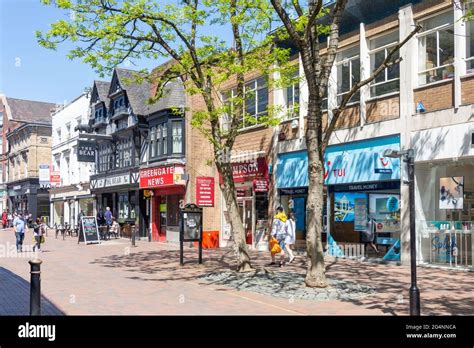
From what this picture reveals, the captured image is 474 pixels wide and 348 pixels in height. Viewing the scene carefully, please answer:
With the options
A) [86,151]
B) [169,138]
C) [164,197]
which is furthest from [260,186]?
[86,151]

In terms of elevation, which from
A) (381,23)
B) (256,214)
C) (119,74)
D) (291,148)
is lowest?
(256,214)

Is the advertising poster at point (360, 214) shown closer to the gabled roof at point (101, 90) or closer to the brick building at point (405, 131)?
the brick building at point (405, 131)

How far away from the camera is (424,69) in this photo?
1616 cm

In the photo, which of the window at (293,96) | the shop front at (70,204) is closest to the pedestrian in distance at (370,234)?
the window at (293,96)

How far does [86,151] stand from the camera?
37.8 meters

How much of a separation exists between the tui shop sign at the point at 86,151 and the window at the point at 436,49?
26667mm

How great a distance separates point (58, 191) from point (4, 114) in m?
24.4

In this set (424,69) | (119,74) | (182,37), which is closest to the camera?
(182,37)

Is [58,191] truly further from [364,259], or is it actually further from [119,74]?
[364,259]

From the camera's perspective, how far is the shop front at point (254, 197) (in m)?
22.6

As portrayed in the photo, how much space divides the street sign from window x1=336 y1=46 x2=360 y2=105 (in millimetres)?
15025

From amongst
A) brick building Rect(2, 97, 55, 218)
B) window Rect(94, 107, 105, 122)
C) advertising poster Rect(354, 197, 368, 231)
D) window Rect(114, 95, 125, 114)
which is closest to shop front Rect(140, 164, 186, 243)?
window Rect(114, 95, 125, 114)
